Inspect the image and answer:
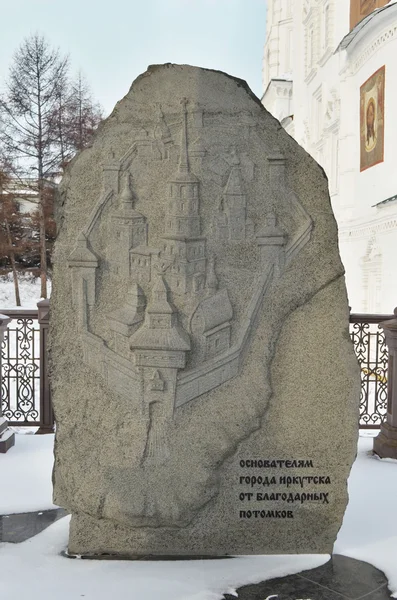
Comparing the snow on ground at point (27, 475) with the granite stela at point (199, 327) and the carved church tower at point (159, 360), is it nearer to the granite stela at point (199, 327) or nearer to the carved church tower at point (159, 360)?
the granite stela at point (199, 327)

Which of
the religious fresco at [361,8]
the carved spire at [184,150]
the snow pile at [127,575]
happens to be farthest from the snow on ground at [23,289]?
the carved spire at [184,150]

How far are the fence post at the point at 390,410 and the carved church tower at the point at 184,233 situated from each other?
2.68 meters

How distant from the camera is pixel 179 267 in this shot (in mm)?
2811

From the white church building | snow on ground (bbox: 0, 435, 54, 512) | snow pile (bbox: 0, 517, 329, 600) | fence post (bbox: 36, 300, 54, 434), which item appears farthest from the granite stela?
the white church building

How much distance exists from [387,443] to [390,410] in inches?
11.4

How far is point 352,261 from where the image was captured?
13859 mm

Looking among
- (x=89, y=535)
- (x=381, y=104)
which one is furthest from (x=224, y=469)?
(x=381, y=104)

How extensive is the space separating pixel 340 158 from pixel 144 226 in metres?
12.9

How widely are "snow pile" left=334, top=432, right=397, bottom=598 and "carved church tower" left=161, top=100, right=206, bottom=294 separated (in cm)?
167

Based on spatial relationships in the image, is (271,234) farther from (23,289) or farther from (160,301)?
(23,289)

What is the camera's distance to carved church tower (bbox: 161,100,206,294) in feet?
9.15

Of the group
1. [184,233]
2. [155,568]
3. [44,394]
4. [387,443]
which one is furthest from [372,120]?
[155,568]

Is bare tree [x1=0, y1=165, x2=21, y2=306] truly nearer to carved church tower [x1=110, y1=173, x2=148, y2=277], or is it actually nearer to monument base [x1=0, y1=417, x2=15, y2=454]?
monument base [x1=0, y1=417, x2=15, y2=454]

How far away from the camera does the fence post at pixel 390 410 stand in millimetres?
4824
